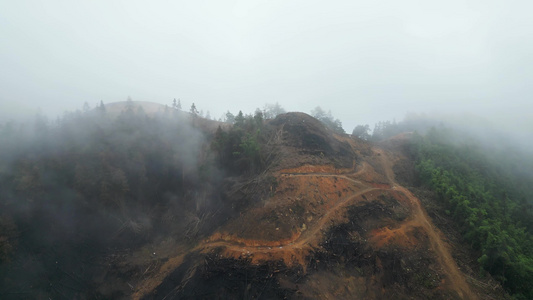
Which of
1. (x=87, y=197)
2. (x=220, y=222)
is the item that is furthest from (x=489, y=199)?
(x=87, y=197)

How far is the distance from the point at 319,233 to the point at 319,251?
5.62 ft

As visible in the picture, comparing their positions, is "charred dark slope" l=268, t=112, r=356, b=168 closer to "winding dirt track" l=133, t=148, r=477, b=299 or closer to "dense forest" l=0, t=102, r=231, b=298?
"winding dirt track" l=133, t=148, r=477, b=299

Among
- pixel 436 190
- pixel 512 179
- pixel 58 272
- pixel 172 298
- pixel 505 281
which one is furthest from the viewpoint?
pixel 512 179

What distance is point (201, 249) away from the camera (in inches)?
729

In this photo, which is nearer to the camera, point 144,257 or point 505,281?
point 505,281

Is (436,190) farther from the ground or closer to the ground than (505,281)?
farther from the ground

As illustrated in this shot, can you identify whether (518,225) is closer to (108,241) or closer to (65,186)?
(108,241)

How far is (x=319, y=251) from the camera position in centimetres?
1673

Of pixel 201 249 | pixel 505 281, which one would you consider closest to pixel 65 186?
pixel 201 249

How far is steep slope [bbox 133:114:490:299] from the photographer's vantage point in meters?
14.6

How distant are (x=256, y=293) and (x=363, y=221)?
11.3 metres

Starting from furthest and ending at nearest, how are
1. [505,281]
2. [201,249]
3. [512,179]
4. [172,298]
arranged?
[512,179], [201,249], [172,298], [505,281]

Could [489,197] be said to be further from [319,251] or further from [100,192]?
[100,192]

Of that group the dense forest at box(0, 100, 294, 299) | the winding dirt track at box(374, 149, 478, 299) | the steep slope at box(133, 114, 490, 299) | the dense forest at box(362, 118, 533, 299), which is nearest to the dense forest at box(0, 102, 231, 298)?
the dense forest at box(0, 100, 294, 299)
